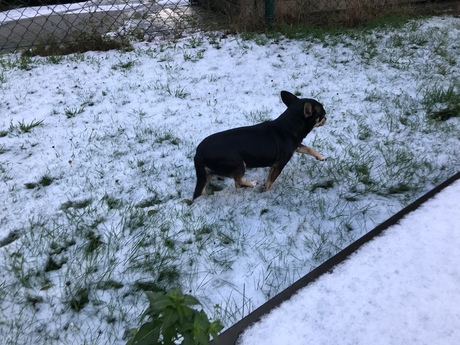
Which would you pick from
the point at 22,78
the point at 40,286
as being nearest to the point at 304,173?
the point at 40,286

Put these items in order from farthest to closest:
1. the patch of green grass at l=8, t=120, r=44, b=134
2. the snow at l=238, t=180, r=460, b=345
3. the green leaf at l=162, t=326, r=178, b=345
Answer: the patch of green grass at l=8, t=120, r=44, b=134
the snow at l=238, t=180, r=460, b=345
the green leaf at l=162, t=326, r=178, b=345

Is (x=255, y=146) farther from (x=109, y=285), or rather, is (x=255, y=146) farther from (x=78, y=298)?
(x=78, y=298)

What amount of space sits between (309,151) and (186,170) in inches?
38.7

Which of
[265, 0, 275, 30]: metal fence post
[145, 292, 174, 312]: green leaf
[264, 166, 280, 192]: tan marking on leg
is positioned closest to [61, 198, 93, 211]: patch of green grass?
[264, 166, 280, 192]: tan marking on leg

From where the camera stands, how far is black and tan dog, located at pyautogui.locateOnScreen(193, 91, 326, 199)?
2.58 m

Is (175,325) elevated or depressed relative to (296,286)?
elevated

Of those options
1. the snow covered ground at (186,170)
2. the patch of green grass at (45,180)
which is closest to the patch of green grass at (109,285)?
the snow covered ground at (186,170)

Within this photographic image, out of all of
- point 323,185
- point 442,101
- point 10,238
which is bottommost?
point 10,238

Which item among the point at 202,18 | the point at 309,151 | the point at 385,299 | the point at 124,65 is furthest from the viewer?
the point at 202,18

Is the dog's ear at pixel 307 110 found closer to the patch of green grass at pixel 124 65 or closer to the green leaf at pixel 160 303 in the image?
the green leaf at pixel 160 303

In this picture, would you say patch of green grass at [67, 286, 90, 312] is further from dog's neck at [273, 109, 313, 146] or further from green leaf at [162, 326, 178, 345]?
dog's neck at [273, 109, 313, 146]

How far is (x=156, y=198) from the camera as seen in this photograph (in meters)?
2.77

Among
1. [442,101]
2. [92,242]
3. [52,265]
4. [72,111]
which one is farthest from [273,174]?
[72,111]

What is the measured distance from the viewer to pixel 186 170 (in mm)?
3072
